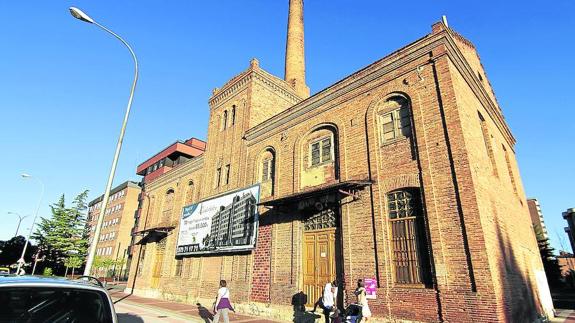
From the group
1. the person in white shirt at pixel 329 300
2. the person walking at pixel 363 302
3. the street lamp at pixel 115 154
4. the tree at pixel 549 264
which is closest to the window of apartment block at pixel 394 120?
the person walking at pixel 363 302

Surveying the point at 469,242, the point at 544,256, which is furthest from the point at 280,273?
the point at 544,256

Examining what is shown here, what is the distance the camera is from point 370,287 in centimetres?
1033

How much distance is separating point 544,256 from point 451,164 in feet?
85.4

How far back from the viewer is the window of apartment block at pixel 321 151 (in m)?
14.1

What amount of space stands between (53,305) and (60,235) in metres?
56.4

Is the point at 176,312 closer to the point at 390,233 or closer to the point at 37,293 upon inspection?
the point at 390,233

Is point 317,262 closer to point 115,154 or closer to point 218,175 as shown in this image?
point 115,154

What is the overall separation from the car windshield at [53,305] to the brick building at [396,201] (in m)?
8.67

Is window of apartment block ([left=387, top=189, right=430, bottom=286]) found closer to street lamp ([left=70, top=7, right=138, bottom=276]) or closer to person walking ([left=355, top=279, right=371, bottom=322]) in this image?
person walking ([left=355, top=279, right=371, bottom=322])

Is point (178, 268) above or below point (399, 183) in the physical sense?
below

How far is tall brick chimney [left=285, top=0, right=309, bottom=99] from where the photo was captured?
949 inches

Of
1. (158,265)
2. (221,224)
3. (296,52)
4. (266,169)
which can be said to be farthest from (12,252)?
(296,52)

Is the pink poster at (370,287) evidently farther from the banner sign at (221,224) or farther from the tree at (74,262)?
the tree at (74,262)

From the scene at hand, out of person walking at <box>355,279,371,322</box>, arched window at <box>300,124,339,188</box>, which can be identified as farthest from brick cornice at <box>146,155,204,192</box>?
person walking at <box>355,279,371,322</box>
